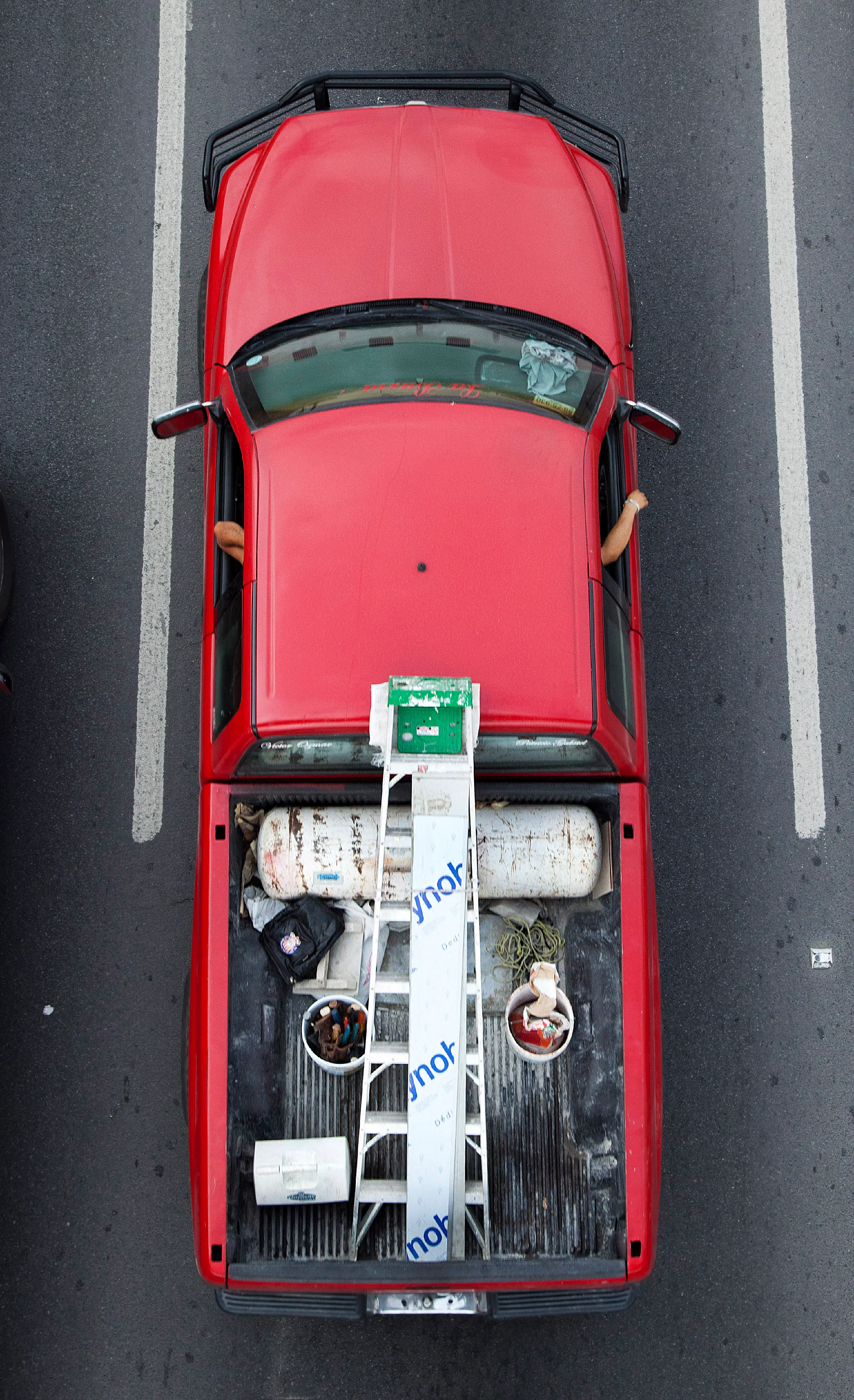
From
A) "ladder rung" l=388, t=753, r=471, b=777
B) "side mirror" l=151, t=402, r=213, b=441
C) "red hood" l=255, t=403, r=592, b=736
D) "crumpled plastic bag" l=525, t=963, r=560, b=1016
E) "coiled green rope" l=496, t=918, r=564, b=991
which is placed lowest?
"crumpled plastic bag" l=525, t=963, r=560, b=1016

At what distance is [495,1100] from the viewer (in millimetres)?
3963

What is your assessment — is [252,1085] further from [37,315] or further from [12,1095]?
[37,315]

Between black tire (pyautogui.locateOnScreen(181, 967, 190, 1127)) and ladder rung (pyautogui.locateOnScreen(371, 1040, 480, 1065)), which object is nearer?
ladder rung (pyautogui.locateOnScreen(371, 1040, 480, 1065))

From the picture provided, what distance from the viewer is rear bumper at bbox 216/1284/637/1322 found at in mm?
3463

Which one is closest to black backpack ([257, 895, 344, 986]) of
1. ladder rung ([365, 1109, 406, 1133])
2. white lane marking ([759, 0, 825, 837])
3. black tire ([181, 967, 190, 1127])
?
ladder rung ([365, 1109, 406, 1133])

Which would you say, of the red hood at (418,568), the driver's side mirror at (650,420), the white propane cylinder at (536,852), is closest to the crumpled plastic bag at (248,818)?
the red hood at (418,568)

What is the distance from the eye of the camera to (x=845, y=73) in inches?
223

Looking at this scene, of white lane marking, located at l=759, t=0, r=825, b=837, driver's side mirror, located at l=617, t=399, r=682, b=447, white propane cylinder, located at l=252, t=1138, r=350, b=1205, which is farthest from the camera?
white lane marking, located at l=759, t=0, r=825, b=837

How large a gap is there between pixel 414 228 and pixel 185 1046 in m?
3.79

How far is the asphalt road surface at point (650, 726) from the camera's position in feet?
15.2

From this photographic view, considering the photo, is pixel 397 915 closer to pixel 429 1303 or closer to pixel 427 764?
pixel 427 764

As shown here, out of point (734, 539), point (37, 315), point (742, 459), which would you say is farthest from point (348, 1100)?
point (37, 315)

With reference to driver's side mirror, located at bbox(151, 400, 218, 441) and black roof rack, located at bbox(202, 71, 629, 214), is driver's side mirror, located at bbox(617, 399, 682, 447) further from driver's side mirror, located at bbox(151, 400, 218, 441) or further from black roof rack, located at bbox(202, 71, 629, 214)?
driver's side mirror, located at bbox(151, 400, 218, 441)

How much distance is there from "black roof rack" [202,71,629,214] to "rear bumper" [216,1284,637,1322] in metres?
4.58
